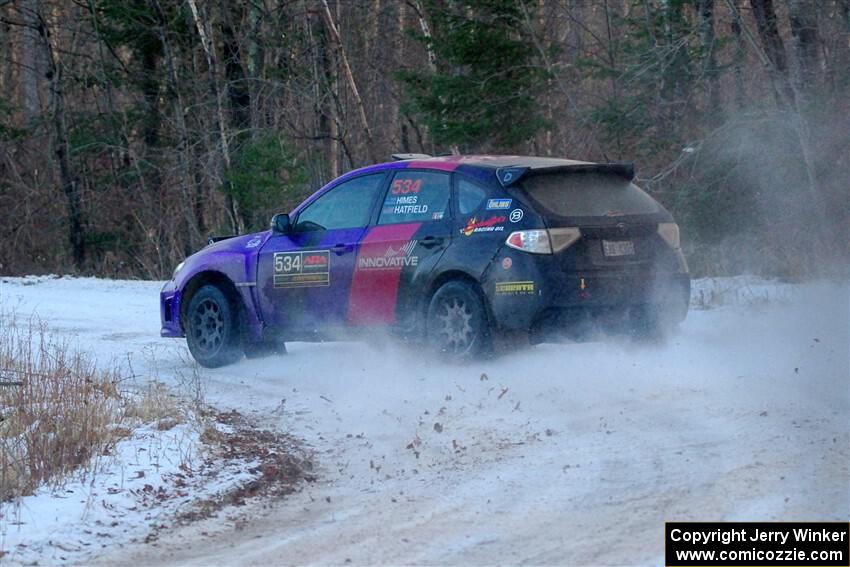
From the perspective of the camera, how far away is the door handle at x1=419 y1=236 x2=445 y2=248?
9.41 m

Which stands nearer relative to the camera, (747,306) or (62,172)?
(747,306)

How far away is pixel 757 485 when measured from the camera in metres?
6.08

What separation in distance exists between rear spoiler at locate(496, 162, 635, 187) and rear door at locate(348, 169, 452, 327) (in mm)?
570

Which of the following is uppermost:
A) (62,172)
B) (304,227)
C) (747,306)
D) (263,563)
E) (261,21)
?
(261,21)

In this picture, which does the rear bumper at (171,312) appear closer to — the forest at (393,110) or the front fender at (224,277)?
the front fender at (224,277)

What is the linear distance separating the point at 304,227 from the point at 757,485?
5.46 m

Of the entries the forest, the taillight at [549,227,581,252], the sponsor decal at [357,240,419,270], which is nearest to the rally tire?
the sponsor decal at [357,240,419,270]

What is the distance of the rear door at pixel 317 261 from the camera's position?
10.1 m

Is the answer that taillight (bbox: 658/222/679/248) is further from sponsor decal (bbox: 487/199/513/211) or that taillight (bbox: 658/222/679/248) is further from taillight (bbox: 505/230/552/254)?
sponsor decal (bbox: 487/199/513/211)

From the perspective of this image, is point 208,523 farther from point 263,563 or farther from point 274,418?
point 274,418

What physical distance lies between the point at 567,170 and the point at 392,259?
5.24 ft

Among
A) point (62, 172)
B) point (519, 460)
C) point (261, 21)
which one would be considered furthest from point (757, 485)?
Result: point (62, 172)

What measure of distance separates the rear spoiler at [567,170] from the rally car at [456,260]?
0.01m

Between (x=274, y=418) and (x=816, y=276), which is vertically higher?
(x=816, y=276)
